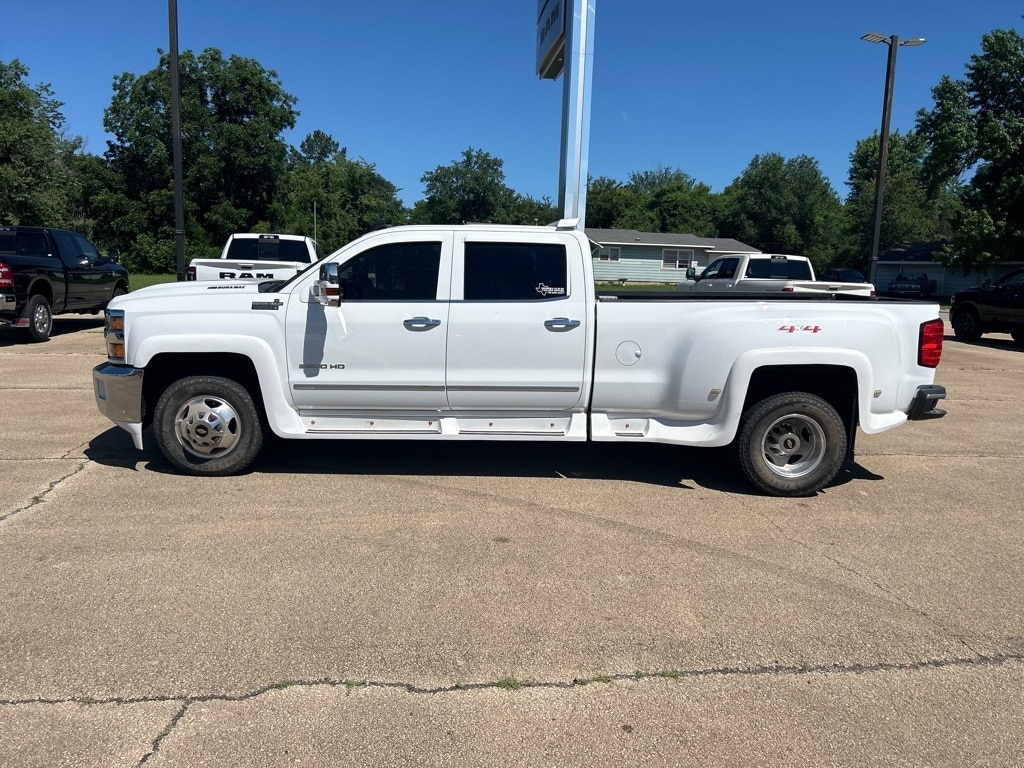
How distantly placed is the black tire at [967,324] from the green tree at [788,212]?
4636 centimetres

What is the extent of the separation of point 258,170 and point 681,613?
42.1 m

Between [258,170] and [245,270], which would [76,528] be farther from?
[258,170]

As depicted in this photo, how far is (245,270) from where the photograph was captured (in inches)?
509

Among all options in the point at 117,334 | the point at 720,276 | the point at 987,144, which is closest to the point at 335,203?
the point at 987,144

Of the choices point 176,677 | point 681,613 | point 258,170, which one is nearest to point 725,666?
point 681,613

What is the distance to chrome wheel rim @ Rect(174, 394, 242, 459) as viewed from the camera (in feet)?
19.0

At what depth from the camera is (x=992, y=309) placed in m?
17.0

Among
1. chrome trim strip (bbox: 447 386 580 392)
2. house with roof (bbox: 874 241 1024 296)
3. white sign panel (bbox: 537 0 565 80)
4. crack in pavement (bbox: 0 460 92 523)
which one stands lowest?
crack in pavement (bbox: 0 460 92 523)

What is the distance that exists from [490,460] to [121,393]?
2.94m

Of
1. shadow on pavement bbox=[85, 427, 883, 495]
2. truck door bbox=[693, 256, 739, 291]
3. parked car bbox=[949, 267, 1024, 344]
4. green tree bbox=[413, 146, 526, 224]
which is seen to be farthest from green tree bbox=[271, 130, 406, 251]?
shadow on pavement bbox=[85, 427, 883, 495]

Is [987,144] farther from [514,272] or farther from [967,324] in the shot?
[514,272]

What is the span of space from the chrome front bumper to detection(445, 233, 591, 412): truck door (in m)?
2.34

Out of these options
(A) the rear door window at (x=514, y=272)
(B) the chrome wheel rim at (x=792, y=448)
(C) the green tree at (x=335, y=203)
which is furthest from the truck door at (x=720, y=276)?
(C) the green tree at (x=335, y=203)

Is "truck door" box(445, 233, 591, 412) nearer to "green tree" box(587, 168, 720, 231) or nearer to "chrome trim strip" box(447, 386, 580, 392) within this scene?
"chrome trim strip" box(447, 386, 580, 392)
